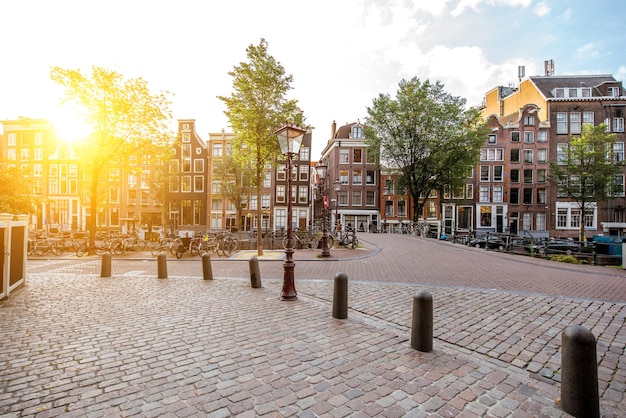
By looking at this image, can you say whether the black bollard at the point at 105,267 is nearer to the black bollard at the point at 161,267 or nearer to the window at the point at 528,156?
the black bollard at the point at 161,267

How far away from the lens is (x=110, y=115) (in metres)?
19.1

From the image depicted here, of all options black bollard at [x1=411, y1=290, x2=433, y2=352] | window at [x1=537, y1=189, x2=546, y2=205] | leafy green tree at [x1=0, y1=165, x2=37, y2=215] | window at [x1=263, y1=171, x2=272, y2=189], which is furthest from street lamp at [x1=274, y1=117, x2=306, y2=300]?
window at [x1=537, y1=189, x2=546, y2=205]

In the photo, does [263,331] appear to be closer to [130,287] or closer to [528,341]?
[528,341]

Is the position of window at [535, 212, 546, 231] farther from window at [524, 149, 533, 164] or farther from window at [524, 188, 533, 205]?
window at [524, 149, 533, 164]

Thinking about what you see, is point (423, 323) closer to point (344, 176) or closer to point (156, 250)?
point (156, 250)

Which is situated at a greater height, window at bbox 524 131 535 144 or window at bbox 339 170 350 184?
window at bbox 524 131 535 144

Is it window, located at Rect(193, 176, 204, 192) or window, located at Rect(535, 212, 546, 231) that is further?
window, located at Rect(193, 176, 204, 192)

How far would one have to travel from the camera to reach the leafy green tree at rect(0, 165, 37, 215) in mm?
22281

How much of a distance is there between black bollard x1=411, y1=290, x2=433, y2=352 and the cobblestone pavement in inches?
6.6

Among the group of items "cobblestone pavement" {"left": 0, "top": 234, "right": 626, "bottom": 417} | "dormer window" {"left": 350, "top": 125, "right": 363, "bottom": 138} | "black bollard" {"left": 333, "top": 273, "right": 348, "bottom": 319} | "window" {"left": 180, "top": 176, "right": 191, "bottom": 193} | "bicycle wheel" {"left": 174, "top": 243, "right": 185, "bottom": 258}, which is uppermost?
"dormer window" {"left": 350, "top": 125, "right": 363, "bottom": 138}

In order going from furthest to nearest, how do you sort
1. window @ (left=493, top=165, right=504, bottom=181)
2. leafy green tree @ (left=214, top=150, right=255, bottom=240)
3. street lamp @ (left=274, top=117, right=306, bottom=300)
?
window @ (left=493, top=165, right=504, bottom=181) < leafy green tree @ (left=214, top=150, right=255, bottom=240) < street lamp @ (left=274, top=117, right=306, bottom=300)

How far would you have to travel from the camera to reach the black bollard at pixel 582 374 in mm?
2857

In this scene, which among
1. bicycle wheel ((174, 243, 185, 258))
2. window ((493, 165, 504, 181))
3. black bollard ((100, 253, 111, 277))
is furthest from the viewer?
window ((493, 165, 504, 181))

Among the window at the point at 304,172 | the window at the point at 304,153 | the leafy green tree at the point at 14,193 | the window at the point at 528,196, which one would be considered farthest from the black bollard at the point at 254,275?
the window at the point at 528,196
